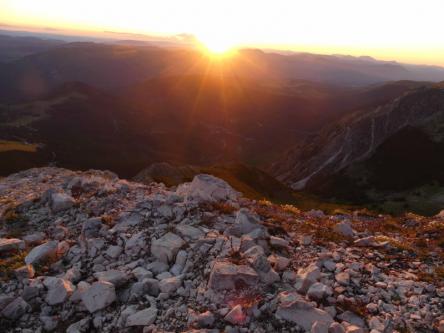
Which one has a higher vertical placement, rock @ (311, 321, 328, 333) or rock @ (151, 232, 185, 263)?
rock @ (311, 321, 328, 333)

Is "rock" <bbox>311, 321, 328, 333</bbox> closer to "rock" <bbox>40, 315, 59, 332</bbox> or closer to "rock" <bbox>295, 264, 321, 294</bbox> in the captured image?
"rock" <bbox>295, 264, 321, 294</bbox>

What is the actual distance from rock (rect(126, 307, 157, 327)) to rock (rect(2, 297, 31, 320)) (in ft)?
9.86

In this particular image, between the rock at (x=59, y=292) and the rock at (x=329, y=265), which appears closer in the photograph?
the rock at (x=59, y=292)

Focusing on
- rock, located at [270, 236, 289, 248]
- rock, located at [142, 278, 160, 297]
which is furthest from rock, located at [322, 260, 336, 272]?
rock, located at [142, 278, 160, 297]

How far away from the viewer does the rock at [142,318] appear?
921 cm

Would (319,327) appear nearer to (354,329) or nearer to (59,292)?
(354,329)

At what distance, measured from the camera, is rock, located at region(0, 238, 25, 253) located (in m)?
13.0

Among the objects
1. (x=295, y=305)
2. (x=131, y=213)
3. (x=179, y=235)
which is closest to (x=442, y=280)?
(x=295, y=305)

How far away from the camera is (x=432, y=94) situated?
11125 cm

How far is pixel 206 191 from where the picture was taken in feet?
56.6

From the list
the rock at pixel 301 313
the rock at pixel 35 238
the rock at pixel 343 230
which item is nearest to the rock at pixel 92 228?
the rock at pixel 35 238

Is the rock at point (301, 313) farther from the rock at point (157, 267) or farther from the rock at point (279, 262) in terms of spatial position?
the rock at point (157, 267)

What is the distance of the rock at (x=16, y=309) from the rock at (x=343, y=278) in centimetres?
842

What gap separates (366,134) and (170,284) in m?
116
